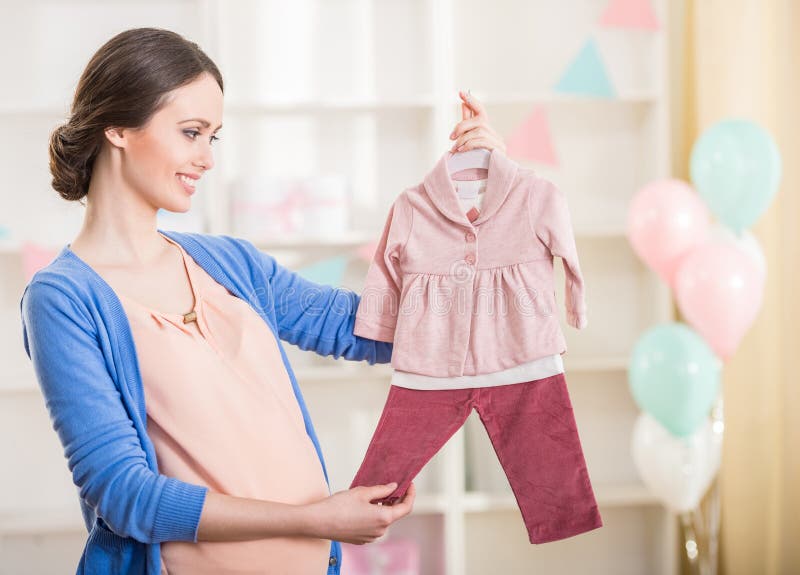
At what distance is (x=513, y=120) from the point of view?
302cm

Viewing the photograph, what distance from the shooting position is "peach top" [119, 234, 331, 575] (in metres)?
1.12

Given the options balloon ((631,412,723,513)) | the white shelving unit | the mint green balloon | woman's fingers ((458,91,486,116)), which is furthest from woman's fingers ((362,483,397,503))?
the white shelving unit

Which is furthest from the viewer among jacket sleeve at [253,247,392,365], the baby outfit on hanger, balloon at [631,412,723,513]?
balloon at [631,412,723,513]

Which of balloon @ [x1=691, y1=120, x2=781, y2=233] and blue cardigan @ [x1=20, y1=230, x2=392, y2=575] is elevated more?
balloon @ [x1=691, y1=120, x2=781, y2=233]

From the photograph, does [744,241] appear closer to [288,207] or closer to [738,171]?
[738,171]

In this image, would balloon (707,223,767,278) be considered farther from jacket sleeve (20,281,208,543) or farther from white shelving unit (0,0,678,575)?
jacket sleeve (20,281,208,543)

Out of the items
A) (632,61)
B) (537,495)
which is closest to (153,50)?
(537,495)

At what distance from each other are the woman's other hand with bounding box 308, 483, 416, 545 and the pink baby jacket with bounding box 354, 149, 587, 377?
23cm

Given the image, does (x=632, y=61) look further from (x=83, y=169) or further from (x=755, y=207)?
(x=83, y=169)

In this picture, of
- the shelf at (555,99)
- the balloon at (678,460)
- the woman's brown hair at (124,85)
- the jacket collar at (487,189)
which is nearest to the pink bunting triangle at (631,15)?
the shelf at (555,99)

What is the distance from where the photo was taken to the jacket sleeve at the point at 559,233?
4.14 ft

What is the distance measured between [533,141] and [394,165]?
519 millimetres

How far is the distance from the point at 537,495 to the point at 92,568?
661mm

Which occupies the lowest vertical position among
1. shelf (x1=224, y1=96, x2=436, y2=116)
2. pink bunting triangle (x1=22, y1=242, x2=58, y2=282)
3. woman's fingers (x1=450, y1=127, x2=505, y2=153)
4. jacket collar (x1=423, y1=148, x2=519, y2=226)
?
pink bunting triangle (x1=22, y1=242, x2=58, y2=282)
